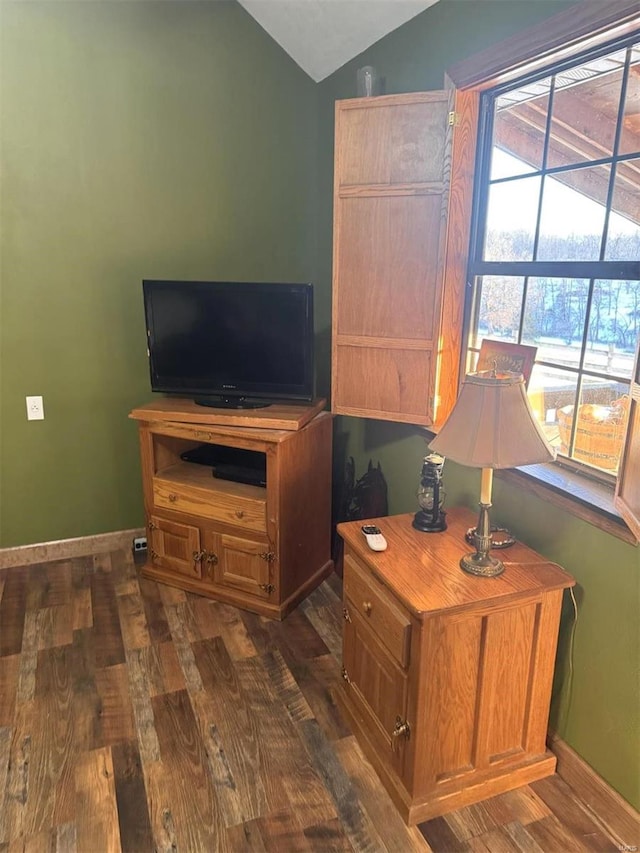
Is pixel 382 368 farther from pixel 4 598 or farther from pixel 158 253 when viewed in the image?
pixel 4 598

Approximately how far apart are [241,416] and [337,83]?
5.60ft

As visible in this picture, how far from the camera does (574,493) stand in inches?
65.2

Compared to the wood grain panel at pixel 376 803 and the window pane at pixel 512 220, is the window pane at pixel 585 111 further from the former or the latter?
the wood grain panel at pixel 376 803

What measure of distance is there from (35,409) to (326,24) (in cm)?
223

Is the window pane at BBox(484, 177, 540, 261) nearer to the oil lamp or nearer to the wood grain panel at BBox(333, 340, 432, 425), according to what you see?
the wood grain panel at BBox(333, 340, 432, 425)

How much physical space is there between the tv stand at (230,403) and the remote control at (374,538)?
96 cm

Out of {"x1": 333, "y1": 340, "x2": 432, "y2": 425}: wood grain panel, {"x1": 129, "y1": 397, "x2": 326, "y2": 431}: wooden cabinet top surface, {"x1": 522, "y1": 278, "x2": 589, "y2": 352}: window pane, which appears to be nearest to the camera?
{"x1": 522, "y1": 278, "x2": 589, "y2": 352}: window pane

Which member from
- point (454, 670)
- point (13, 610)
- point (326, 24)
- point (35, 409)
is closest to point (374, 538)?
point (454, 670)

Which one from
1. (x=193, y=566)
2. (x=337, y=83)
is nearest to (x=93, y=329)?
(x=193, y=566)

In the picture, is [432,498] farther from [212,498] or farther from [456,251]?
[212,498]

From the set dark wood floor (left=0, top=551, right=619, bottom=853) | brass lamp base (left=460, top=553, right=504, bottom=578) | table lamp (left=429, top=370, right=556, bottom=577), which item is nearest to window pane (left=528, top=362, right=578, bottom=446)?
table lamp (left=429, top=370, right=556, bottom=577)

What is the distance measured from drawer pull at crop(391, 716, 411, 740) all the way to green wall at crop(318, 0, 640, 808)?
523 millimetres

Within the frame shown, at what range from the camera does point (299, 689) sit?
2.08 m

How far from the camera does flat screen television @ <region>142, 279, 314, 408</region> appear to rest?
252cm
